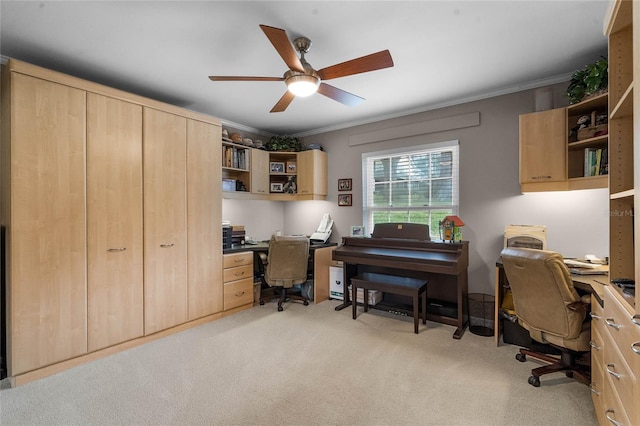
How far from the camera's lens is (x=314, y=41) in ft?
7.66

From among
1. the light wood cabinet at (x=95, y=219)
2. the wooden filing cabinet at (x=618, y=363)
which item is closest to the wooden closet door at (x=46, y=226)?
the light wood cabinet at (x=95, y=219)

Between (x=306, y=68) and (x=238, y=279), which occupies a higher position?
(x=306, y=68)

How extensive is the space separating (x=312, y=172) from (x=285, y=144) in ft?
2.25

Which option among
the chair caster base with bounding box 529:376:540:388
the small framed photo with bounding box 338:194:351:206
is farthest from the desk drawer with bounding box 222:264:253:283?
the chair caster base with bounding box 529:376:540:388

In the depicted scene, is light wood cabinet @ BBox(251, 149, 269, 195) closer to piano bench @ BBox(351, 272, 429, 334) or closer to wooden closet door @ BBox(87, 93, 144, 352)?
wooden closet door @ BBox(87, 93, 144, 352)

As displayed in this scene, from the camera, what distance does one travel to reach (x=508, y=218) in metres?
3.28

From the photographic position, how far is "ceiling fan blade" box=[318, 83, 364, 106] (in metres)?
2.45

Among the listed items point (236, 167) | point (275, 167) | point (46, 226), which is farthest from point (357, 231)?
point (46, 226)

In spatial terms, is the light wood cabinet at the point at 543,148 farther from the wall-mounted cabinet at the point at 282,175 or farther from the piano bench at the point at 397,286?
the wall-mounted cabinet at the point at 282,175

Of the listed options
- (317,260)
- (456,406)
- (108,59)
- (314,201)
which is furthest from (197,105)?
(456,406)

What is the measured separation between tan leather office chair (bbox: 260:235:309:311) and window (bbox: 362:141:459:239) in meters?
1.13

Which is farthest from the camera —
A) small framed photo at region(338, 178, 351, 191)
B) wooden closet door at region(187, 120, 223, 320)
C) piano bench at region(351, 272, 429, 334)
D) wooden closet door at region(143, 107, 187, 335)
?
small framed photo at region(338, 178, 351, 191)

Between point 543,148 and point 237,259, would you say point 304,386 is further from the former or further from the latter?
point 543,148

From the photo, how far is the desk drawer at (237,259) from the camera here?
374 centimetres
